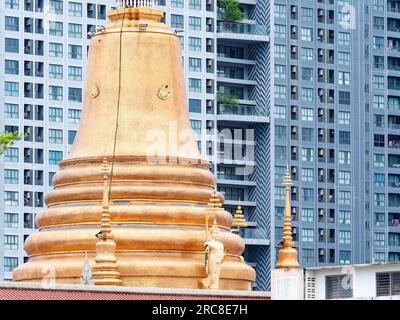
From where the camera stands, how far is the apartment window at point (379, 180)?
150625 mm

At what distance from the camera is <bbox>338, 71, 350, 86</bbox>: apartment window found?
493ft

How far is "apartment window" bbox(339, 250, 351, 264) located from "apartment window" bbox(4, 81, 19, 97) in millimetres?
23903

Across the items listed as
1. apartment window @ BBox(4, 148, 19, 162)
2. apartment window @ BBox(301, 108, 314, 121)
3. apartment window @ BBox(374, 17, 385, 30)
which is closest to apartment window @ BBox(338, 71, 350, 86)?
apartment window @ BBox(301, 108, 314, 121)

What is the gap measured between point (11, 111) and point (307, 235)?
22.2 metres

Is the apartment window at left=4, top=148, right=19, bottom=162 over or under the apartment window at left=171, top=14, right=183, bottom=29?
under

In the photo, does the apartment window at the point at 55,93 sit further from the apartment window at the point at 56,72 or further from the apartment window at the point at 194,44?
the apartment window at the point at 194,44

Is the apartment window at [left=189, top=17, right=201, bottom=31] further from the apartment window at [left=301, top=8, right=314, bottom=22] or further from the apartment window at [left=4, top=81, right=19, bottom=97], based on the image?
the apartment window at [left=4, top=81, right=19, bottom=97]

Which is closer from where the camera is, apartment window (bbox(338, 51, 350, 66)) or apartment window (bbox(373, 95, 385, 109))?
apartment window (bbox(338, 51, 350, 66))

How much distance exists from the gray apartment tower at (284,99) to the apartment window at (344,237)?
9cm

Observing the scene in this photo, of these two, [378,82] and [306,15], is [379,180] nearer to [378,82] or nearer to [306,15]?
[378,82]

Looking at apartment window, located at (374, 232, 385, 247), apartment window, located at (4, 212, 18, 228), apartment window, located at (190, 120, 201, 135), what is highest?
apartment window, located at (190, 120, 201, 135)

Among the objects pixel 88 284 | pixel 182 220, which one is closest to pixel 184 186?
pixel 182 220

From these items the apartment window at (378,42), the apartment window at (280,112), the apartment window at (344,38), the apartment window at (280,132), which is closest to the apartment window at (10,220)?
the apartment window at (280,132)

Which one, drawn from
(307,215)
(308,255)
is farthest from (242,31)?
(308,255)
